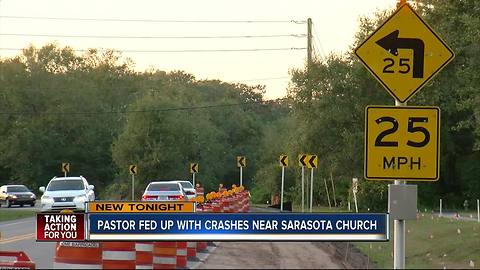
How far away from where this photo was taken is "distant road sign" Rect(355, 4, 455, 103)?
8.95 meters

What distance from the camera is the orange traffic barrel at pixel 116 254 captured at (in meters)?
11.7

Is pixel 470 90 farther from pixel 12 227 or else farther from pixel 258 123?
pixel 258 123

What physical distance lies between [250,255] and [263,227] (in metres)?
9.69

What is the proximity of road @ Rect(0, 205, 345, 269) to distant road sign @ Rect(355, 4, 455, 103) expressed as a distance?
7.96 meters

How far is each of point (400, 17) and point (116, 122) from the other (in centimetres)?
8130

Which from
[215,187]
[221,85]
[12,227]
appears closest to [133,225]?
[12,227]

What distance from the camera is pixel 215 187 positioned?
8256cm

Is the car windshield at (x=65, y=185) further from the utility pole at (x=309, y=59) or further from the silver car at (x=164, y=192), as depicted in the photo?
the utility pole at (x=309, y=59)

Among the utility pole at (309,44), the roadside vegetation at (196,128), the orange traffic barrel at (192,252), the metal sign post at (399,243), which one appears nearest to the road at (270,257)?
the orange traffic barrel at (192,252)

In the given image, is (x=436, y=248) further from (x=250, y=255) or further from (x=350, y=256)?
(x=250, y=255)

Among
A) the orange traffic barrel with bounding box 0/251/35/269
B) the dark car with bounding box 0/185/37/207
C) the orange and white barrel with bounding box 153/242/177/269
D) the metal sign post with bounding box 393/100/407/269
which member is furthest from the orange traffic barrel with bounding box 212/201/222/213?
the dark car with bounding box 0/185/37/207

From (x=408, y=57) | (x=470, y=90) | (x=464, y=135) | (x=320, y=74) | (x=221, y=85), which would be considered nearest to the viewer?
(x=408, y=57)

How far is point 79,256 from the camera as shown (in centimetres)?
1177

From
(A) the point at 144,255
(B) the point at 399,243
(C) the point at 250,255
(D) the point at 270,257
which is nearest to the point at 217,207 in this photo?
(C) the point at 250,255
